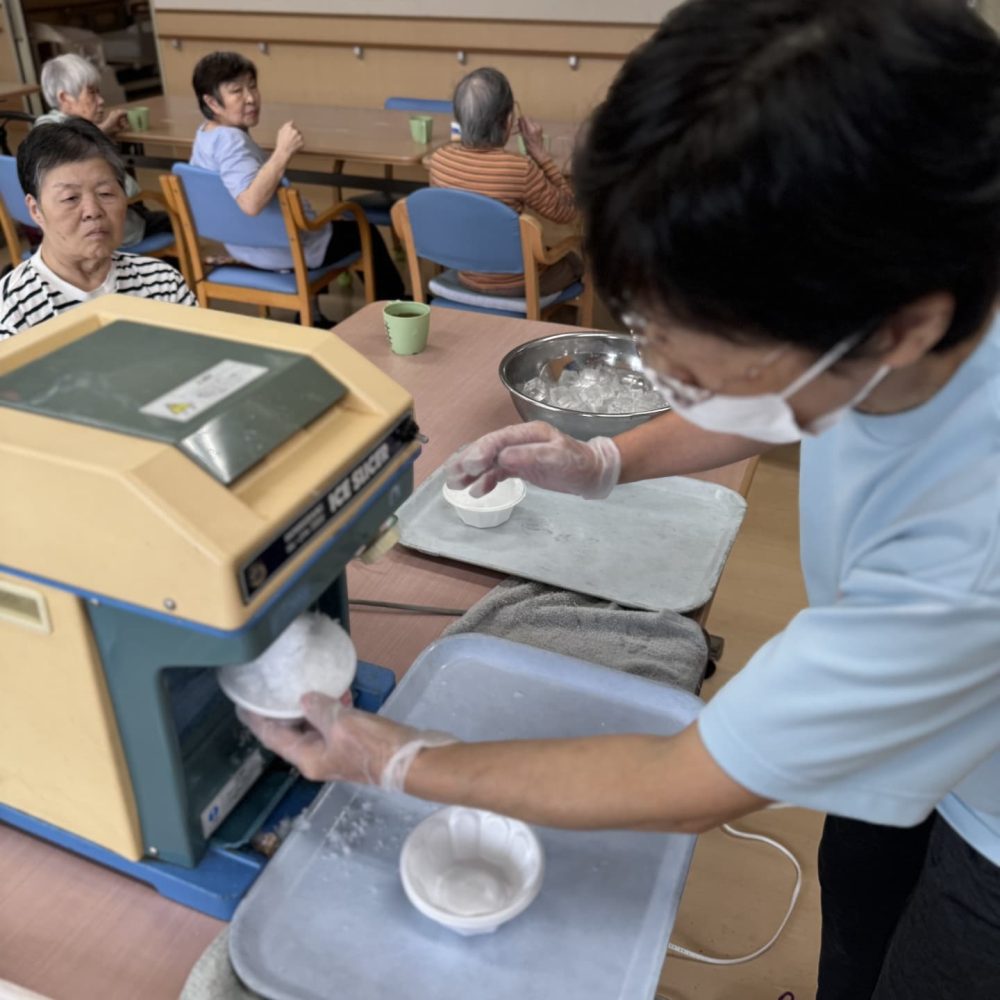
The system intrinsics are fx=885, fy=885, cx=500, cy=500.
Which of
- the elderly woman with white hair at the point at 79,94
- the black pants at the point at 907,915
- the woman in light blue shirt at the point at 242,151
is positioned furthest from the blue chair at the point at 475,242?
the black pants at the point at 907,915

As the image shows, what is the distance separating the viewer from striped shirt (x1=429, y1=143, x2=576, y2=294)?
277 cm

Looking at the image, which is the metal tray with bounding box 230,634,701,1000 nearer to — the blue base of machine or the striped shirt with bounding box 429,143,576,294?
the blue base of machine

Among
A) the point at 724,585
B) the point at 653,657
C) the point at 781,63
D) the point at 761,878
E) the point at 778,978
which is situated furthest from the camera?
the point at 724,585

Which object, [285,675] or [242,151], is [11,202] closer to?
[242,151]

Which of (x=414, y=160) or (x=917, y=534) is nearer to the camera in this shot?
(x=917, y=534)

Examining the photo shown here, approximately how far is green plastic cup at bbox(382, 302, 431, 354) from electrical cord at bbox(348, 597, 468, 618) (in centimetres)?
75

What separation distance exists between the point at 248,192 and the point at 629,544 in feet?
7.18

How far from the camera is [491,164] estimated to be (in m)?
2.78

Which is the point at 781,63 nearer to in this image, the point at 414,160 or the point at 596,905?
the point at 596,905

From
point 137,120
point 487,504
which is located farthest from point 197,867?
point 137,120

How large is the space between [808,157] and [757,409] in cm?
20

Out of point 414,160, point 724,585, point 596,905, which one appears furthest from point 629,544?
point 414,160

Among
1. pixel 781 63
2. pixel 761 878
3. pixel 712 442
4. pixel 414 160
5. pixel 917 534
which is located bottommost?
pixel 761 878

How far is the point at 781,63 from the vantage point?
1.46 feet
